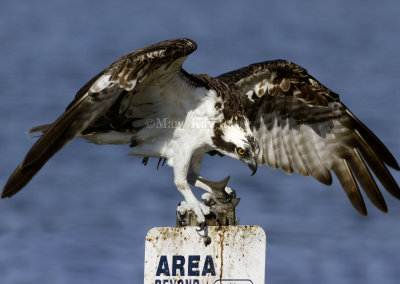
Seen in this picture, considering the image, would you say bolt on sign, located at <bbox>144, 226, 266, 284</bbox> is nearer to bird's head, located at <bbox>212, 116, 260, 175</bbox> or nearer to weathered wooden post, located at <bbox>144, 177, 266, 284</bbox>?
weathered wooden post, located at <bbox>144, 177, 266, 284</bbox>

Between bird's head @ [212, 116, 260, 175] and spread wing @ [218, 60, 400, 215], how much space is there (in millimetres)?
713

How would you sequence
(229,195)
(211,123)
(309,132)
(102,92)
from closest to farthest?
(102,92), (229,195), (211,123), (309,132)

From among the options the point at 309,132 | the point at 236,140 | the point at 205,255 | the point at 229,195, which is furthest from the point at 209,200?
the point at 309,132

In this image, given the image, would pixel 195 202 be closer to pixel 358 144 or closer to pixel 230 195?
pixel 230 195

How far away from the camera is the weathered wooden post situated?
18.0ft

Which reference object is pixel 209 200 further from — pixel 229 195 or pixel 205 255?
pixel 205 255

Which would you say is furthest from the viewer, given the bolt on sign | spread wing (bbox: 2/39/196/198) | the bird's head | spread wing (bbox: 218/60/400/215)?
spread wing (bbox: 218/60/400/215)

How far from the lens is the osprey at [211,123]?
6180 mm

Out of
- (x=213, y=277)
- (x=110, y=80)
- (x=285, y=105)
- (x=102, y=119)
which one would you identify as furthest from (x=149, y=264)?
(x=285, y=105)

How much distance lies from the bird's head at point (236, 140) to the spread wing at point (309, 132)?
713 millimetres

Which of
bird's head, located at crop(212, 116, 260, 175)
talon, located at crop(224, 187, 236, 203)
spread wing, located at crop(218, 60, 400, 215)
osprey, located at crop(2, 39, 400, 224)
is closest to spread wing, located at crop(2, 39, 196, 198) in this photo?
osprey, located at crop(2, 39, 400, 224)

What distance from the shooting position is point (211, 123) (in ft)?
23.8

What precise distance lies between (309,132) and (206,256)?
322cm

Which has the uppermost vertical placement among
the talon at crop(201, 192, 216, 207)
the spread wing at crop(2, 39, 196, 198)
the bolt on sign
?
the spread wing at crop(2, 39, 196, 198)
